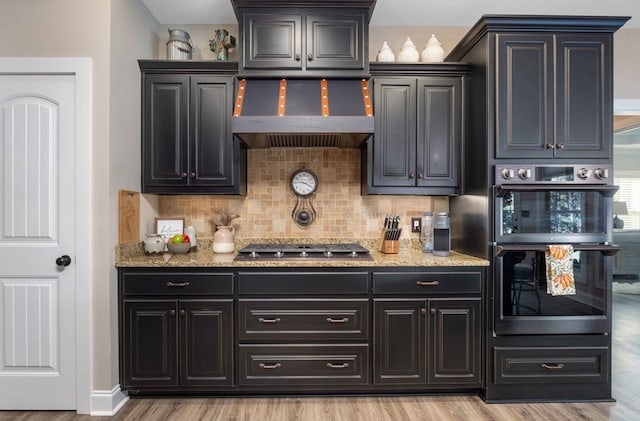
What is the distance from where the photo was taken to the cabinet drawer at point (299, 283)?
225cm

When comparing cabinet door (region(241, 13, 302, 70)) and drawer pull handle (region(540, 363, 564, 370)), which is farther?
cabinet door (region(241, 13, 302, 70))

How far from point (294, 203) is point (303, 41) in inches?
50.4

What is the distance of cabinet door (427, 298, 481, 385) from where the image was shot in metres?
2.27

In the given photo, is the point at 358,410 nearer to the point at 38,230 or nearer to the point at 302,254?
the point at 302,254

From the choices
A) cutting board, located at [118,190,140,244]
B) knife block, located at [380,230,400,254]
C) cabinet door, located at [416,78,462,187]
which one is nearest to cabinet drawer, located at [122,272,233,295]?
cutting board, located at [118,190,140,244]

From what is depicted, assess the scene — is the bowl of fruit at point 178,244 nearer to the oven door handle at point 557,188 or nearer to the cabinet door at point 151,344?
the cabinet door at point 151,344

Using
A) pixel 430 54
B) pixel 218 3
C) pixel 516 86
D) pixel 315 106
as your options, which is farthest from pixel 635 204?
pixel 218 3

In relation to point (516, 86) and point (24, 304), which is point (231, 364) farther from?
point (516, 86)

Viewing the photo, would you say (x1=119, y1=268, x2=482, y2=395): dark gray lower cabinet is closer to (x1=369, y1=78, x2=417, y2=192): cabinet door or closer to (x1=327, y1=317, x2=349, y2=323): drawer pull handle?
(x1=327, y1=317, x2=349, y2=323): drawer pull handle

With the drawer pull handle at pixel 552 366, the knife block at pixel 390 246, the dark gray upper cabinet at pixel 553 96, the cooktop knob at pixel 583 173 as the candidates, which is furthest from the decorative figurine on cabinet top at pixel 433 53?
the drawer pull handle at pixel 552 366

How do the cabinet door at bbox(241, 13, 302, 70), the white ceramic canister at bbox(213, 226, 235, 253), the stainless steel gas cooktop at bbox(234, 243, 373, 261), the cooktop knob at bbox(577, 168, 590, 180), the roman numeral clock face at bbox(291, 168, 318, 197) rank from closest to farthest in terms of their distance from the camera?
the cooktop knob at bbox(577, 168, 590, 180), the stainless steel gas cooktop at bbox(234, 243, 373, 261), the cabinet door at bbox(241, 13, 302, 70), the white ceramic canister at bbox(213, 226, 235, 253), the roman numeral clock face at bbox(291, 168, 318, 197)

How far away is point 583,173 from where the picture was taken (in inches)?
88.0

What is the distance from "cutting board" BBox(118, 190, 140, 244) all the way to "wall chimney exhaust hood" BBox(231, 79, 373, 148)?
891 mm

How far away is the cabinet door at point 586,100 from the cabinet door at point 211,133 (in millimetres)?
2334
